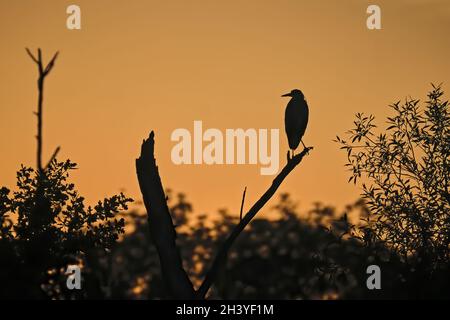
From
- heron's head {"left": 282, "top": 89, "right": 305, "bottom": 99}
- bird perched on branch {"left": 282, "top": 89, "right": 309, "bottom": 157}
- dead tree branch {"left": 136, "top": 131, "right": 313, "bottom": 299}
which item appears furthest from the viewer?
heron's head {"left": 282, "top": 89, "right": 305, "bottom": 99}

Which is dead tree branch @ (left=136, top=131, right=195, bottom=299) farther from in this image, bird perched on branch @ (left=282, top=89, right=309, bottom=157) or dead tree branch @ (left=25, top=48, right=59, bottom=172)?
bird perched on branch @ (left=282, top=89, right=309, bottom=157)

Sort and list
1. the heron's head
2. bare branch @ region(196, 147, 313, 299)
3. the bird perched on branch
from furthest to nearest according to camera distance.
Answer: the heron's head, the bird perched on branch, bare branch @ region(196, 147, 313, 299)

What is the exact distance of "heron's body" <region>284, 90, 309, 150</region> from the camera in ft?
81.9

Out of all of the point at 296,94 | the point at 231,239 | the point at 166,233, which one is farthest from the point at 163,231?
the point at 296,94

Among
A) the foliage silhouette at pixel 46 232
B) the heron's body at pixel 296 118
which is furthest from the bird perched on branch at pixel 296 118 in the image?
the foliage silhouette at pixel 46 232

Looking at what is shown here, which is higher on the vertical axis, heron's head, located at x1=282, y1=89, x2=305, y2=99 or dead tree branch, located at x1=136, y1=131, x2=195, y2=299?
heron's head, located at x1=282, y1=89, x2=305, y2=99

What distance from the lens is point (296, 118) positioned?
984 inches

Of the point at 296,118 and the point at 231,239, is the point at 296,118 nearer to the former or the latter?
the point at 296,118

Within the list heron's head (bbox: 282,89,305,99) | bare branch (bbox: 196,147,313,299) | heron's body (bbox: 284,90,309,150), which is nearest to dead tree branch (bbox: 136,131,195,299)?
bare branch (bbox: 196,147,313,299)

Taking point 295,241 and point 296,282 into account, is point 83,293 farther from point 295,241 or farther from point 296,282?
point 295,241
